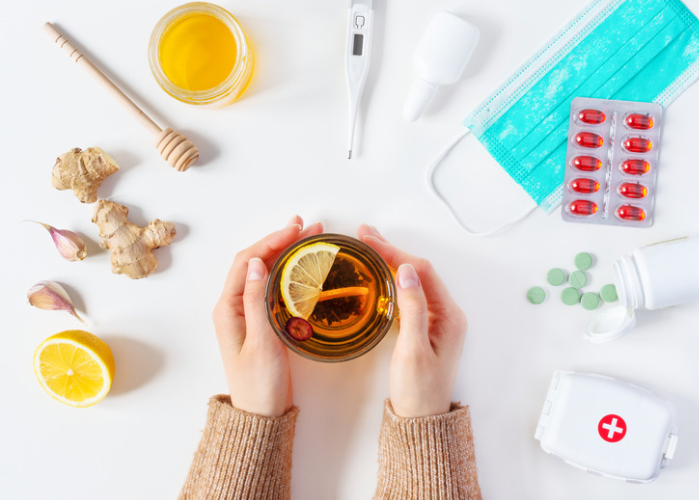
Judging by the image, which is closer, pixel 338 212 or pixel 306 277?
pixel 306 277

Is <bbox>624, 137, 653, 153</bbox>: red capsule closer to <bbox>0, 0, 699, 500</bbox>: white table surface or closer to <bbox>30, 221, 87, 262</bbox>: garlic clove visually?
<bbox>0, 0, 699, 500</bbox>: white table surface

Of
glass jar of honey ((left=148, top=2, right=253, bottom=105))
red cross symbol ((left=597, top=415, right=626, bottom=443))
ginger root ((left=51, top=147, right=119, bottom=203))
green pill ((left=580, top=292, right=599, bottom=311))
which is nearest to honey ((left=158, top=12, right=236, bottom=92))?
glass jar of honey ((left=148, top=2, right=253, bottom=105))

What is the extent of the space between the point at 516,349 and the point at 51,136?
0.78 meters

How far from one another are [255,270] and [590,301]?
0.50 metres

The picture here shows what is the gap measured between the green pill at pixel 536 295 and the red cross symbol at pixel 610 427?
188 mm

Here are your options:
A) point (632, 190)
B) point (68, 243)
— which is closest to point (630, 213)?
point (632, 190)

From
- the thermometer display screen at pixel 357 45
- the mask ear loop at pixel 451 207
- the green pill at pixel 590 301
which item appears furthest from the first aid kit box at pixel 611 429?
the thermometer display screen at pixel 357 45

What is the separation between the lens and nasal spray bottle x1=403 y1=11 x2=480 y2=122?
2.53ft

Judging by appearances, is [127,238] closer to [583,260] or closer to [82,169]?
[82,169]

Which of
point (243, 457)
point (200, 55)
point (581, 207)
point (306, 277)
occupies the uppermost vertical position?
point (200, 55)

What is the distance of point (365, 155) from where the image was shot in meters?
0.82

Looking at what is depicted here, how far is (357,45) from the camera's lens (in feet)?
2.62

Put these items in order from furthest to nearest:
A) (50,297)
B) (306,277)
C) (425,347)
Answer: (50,297) < (425,347) < (306,277)

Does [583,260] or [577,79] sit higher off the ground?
[577,79]
